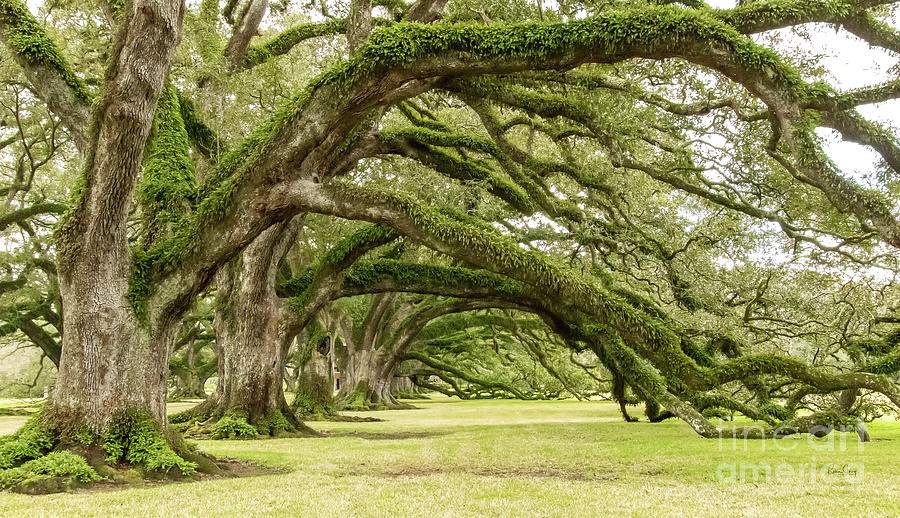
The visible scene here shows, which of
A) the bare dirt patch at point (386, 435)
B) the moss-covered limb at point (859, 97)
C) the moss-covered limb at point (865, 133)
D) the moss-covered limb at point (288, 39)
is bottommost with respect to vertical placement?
the bare dirt patch at point (386, 435)

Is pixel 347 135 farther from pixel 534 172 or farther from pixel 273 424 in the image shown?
pixel 273 424

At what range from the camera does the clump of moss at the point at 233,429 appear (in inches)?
477

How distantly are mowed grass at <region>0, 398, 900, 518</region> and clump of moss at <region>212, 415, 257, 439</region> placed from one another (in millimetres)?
854

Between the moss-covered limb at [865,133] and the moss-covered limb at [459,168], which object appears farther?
the moss-covered limb at [459,168]

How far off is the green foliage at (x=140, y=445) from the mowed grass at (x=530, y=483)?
57cm

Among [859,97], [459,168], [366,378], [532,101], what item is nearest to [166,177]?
[459,168]

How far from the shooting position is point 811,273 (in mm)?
13625

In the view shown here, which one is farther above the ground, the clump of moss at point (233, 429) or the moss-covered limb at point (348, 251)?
the moss-covered limb at point (348, 251)

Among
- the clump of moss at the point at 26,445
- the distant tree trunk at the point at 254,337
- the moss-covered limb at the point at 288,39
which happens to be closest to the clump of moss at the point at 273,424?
the distant tree trunk at the point at 254,337

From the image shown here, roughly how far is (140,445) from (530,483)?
4.67 m

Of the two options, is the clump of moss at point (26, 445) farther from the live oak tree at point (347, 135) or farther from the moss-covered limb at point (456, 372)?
the moss-covered limb at point (456, 372)

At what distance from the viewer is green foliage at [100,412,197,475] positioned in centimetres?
716

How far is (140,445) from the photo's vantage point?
7.30m

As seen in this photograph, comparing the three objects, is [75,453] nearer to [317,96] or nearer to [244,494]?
[244,494]
